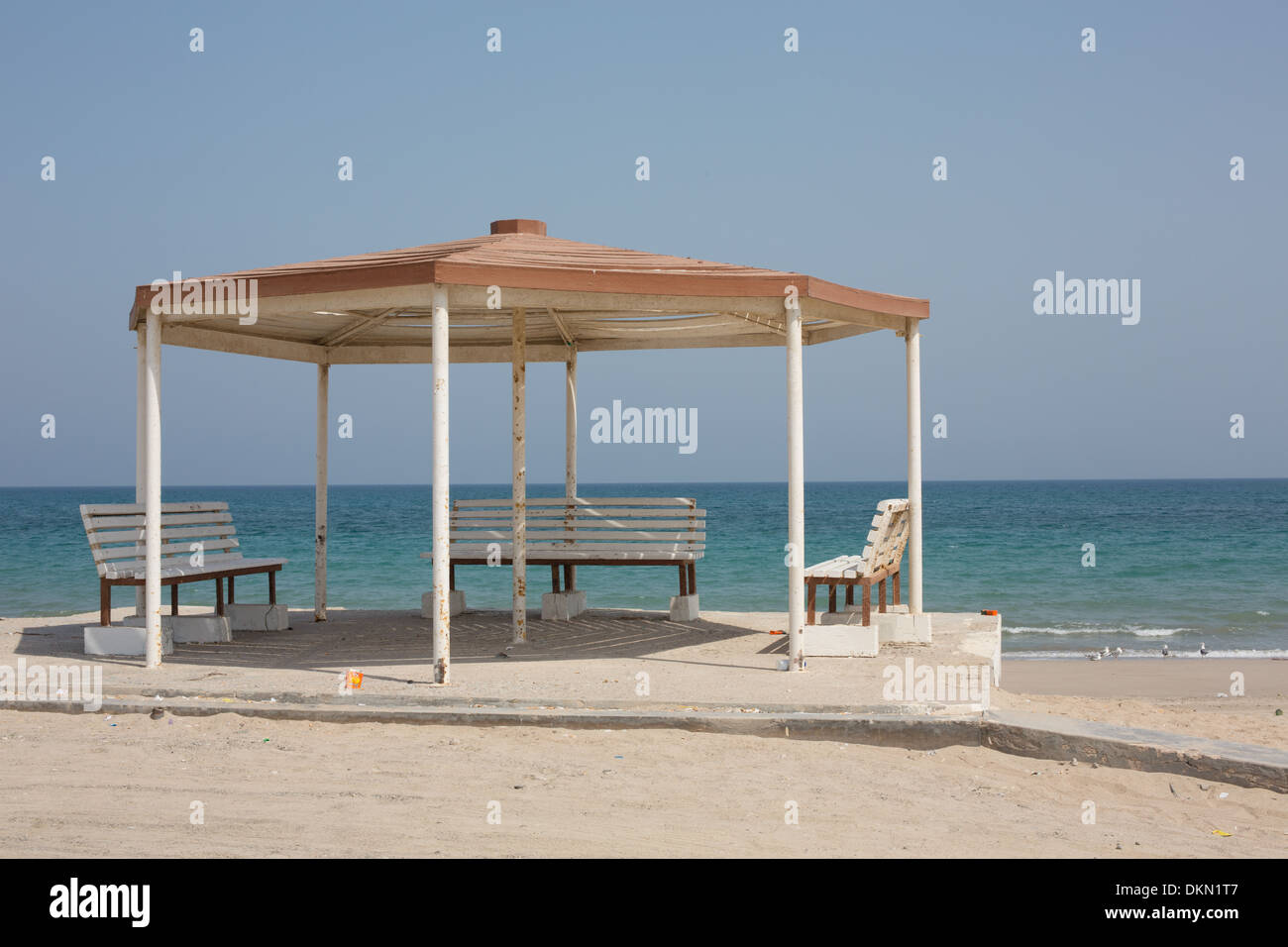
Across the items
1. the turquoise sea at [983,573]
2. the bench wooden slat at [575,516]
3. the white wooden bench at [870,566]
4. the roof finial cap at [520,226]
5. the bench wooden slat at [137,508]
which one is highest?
the roof finial cap at [520,226]

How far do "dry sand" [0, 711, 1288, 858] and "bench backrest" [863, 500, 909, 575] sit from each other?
2565 millimetres

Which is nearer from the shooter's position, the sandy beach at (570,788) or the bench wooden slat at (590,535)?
the sandy beach at (570,788)

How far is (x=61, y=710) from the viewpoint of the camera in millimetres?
6863

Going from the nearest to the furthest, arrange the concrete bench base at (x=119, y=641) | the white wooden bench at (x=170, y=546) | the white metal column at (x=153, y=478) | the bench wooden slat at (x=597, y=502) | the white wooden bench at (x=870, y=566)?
the white metal column at (x=153, y=478), the white wooden bench at (x=870, y=566), the concrete bench base at (x=119, y=641), the white wooden bench at (x=170, y=546), the bench wooden slat at (x=597, y=502)

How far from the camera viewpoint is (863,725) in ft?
20.0

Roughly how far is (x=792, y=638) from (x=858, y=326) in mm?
3527

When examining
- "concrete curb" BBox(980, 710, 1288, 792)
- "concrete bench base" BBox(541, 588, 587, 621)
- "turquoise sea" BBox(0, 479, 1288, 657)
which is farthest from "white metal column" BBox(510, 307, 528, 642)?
"turquoise sea" BBox(0, 479, 1288, 657)

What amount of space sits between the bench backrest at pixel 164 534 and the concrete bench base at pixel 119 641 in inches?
17.8

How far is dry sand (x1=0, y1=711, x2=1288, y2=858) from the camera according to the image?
4.49 metres

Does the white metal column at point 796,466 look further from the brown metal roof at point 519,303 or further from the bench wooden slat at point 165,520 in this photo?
the bench wooden slat at point 165,520

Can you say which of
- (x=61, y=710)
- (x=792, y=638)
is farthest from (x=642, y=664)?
(x=61, y=710)

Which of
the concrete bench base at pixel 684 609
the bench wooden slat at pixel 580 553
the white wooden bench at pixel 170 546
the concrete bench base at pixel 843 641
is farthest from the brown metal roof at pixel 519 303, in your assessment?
the concrete bench base at pixel 684 609

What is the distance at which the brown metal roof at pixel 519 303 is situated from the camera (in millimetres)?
7227

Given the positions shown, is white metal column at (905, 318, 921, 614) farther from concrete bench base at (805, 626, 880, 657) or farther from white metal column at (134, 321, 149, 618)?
white metal column at (134, 321, 149, 618)
